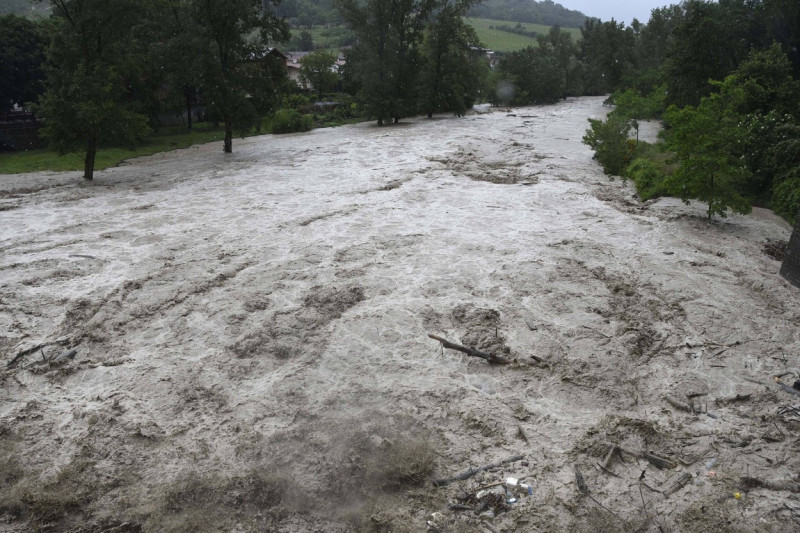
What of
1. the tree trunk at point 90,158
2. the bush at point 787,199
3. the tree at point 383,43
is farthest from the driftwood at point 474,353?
the tree at point 383,43

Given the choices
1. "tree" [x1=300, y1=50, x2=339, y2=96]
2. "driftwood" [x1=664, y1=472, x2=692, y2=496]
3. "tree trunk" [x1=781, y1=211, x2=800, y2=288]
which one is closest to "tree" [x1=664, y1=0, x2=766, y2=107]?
"tree trunk" [x1=781, y1=211, x2=800, y2=288]

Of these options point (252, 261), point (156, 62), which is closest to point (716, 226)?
point (252, 261)

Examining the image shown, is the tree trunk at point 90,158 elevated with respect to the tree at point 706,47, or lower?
lower

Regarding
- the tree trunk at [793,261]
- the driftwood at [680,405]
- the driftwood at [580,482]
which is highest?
the tree trunk at [793,261]

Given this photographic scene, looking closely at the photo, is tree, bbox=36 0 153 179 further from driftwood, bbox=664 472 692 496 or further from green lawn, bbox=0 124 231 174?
driftwood, bbox=664 472 692 496

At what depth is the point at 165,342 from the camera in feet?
28.1

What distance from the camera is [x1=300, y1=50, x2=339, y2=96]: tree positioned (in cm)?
5338

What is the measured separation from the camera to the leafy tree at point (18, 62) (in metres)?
28.5

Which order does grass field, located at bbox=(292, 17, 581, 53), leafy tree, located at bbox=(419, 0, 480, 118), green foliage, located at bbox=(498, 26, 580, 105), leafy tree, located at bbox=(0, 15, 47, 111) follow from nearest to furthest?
1. leafy tree, located at bbox=(0, 15, 47, 111)
2. leafy tree, located at bbox=(419, 0, 480, 118)
3. green foliage, located at bbox=(498, 26, 580, 105)
4. grass field, located at bbox=(292, 17, 581, 53)

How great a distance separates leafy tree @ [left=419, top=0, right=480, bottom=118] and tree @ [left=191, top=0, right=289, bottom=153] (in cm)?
1843

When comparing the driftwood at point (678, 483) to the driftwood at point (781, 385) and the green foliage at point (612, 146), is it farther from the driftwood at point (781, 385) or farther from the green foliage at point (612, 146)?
the green foliage at point (612, 146)

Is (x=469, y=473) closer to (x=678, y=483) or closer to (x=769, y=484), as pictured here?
(x=678, y=483)

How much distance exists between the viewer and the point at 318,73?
53875 millimetres

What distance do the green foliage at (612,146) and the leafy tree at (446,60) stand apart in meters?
22.2
